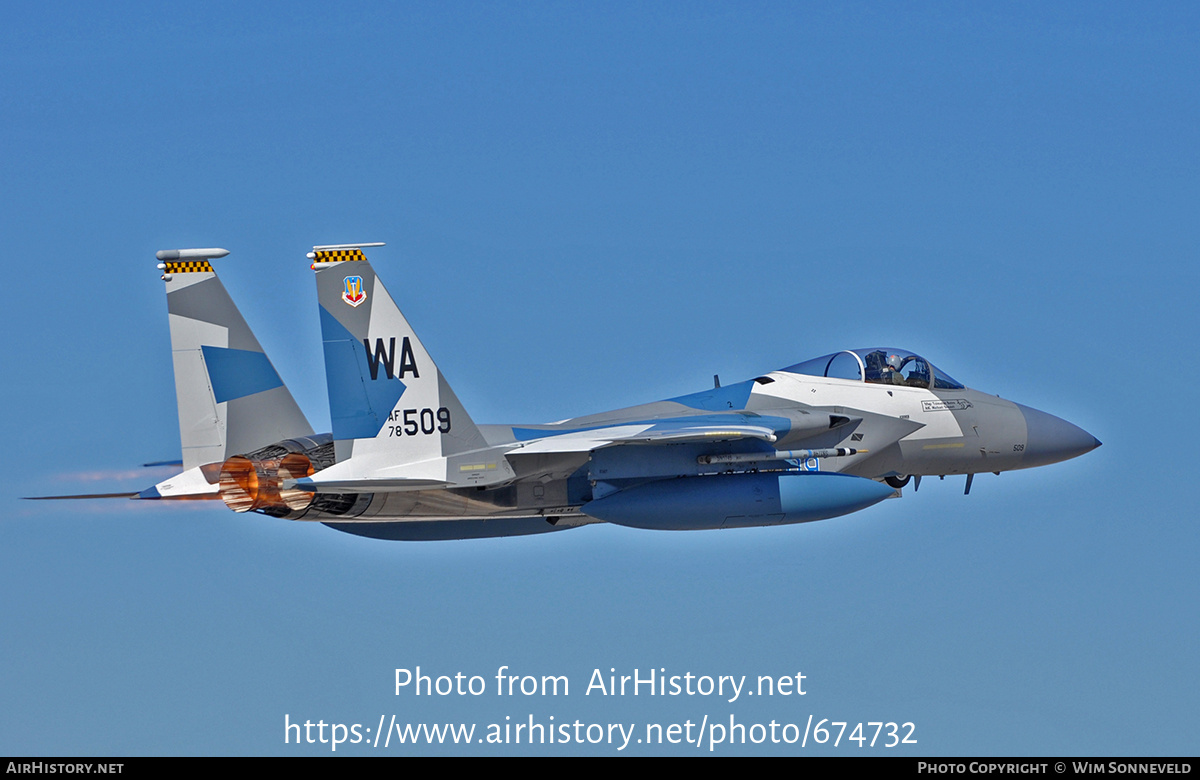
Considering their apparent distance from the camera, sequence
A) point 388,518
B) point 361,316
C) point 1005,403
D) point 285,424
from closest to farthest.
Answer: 1. point 361,316
2. point 388,518
3. point 285,424
4. point 1005,403

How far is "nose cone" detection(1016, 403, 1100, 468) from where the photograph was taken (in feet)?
73.9

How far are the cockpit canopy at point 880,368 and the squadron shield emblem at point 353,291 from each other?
278 inches

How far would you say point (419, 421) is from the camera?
1770 cm

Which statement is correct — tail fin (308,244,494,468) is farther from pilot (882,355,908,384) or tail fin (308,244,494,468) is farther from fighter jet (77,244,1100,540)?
pilot (882,355,908,384)

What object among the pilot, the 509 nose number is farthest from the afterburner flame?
the pilot

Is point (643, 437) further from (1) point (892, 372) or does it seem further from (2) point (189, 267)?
(2) point (189, 267)

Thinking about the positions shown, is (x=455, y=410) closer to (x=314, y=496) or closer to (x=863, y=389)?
(x=314, y=496)

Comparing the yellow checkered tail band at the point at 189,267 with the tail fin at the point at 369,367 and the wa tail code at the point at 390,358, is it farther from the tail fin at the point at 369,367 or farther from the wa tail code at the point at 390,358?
the wa tail code at the point at 390,358

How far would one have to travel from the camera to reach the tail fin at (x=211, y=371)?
2006 cm

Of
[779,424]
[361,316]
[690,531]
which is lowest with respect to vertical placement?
[690,531]

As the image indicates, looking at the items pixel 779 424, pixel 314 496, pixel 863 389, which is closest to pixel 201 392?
pixel 314 496

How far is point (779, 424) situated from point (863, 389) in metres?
2.40

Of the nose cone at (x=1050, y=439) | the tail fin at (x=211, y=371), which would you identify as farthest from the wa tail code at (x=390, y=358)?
the nose cone at (x=1050, y=439)

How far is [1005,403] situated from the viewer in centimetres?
2266
